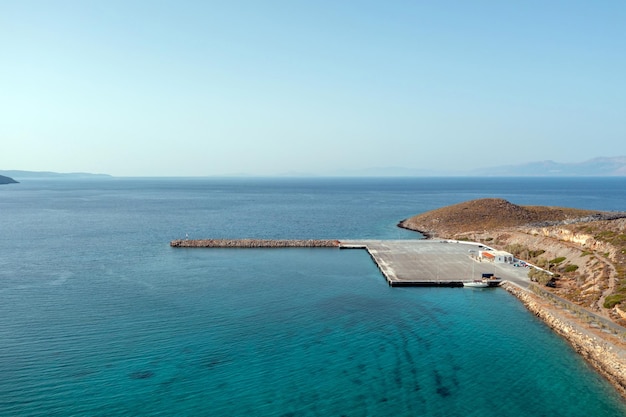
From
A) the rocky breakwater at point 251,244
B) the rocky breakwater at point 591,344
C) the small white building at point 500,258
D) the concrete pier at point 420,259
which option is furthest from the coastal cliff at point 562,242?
the rocky breakwater at point 251,244

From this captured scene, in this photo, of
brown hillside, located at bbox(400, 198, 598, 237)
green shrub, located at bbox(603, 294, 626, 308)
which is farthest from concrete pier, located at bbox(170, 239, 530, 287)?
brown hillside, located at bbox(400, 198, 598, 237)

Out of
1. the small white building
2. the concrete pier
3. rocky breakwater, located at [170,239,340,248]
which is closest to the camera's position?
the concrete pier

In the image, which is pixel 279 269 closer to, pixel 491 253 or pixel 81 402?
pixel 491 253

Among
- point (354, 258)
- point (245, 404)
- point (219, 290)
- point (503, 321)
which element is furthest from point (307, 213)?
point (245, 404)

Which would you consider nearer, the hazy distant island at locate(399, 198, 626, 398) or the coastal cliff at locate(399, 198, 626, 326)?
the hazy distant island at locate(399, 198, 626, 398)

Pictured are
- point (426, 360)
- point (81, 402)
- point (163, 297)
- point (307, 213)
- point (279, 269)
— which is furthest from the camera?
point (307, 213)

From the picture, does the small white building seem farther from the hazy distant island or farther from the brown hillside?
the brown hillside
